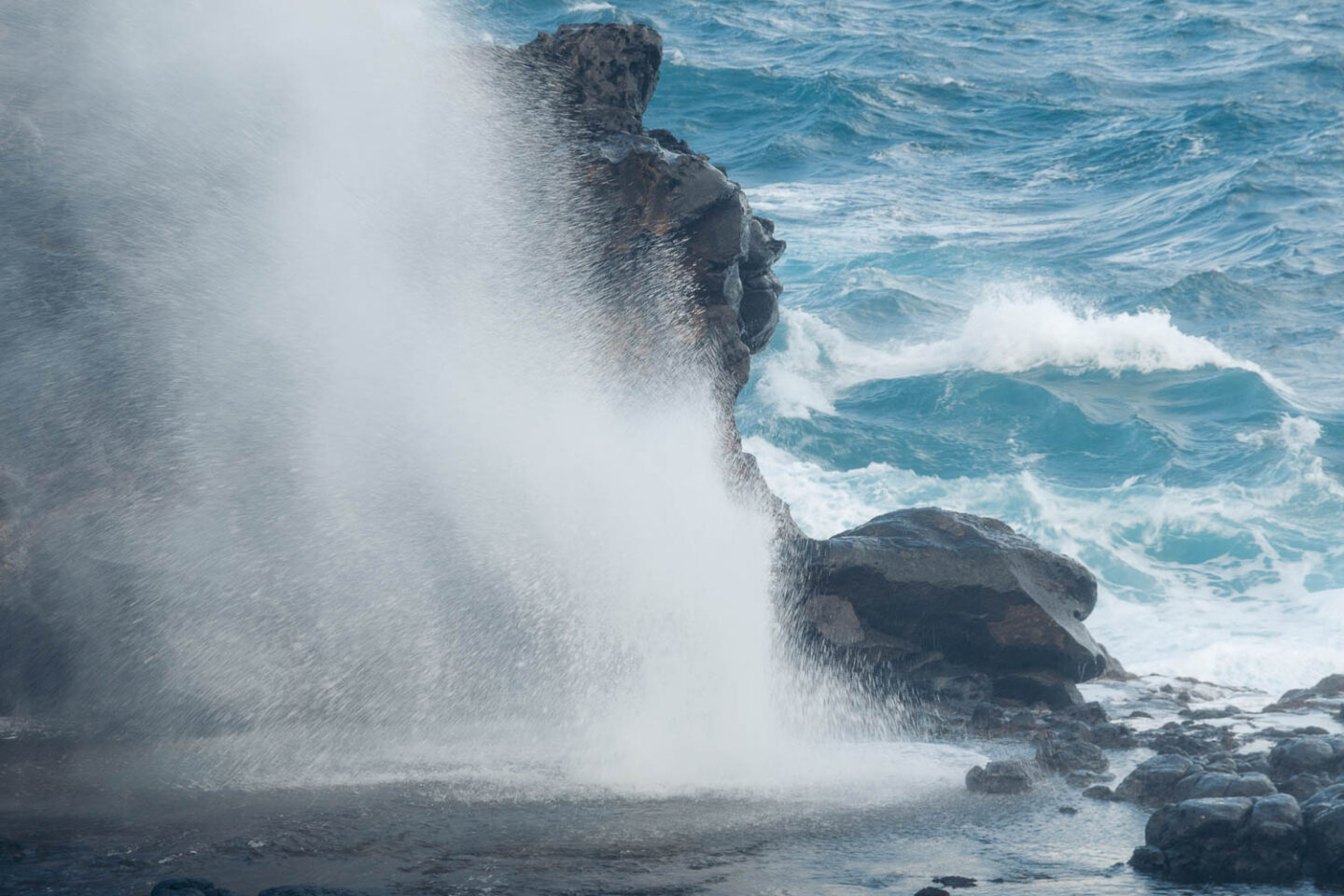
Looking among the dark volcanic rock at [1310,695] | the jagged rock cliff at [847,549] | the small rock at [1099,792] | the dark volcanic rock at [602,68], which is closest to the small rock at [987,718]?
the jagged rock cliff at [847,549]

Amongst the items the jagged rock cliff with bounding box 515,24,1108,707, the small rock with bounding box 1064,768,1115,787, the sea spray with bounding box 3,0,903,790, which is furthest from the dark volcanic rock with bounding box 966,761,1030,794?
the jagged rock cliff with bounding box 515,24,1108,707

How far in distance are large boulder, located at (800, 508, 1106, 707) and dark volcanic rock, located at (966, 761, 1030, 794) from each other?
2.73 metres

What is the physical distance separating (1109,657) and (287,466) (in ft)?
31.4

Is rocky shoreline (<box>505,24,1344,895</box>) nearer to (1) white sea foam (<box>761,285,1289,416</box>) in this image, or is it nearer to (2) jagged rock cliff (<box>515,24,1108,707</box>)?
(2) jagged rock cliff (<box>515,24,1108,707</box>)

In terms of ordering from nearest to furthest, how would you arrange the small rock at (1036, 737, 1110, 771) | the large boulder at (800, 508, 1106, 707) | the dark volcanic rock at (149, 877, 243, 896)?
1. the dark volcanic rock at (149, 877, 243, 896)
2. the small rock at (1036, 737, 1110, 771)
3. the large boulder at (800, 508, 1106, 707)

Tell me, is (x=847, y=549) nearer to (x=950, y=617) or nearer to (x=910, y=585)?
(x=910, y=585)

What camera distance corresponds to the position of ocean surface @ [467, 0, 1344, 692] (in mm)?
20469

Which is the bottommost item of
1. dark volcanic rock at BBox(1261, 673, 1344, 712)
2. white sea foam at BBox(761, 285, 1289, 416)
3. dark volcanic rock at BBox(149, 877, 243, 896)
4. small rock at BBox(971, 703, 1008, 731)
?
dark volcanic rock at BBox(149, 877, 243, 896)

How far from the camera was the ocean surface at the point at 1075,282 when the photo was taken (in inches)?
806

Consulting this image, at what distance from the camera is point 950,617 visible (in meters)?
Answer: 12.7

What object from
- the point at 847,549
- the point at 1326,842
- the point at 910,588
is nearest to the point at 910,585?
the point at 910,588

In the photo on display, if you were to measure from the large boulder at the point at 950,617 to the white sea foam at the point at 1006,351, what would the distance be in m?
12.9

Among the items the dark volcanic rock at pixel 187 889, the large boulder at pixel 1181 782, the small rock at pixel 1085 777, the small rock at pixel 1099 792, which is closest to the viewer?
the dark volcanic rock at pixel 187 889

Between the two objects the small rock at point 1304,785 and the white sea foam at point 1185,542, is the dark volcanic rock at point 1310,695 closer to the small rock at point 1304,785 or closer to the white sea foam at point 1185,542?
the white sea foam at point 1185,542
